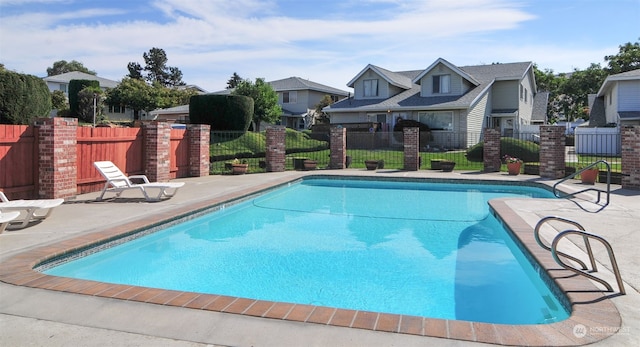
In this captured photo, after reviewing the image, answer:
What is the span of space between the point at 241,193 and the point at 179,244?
14.1 ft

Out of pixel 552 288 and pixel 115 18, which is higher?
pixel 115 18

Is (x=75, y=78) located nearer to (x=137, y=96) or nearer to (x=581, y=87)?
(x=137, y=96)

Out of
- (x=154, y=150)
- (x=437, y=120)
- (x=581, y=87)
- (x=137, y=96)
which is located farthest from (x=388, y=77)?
(x=581, y=87)

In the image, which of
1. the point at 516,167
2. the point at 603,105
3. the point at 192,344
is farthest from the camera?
the point at 603,105

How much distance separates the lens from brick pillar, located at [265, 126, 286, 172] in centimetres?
1825

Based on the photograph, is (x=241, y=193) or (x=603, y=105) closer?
(x=241, y=193)

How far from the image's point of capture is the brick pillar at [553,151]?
1583cm

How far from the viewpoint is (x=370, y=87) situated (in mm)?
32156

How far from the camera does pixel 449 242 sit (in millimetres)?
7691

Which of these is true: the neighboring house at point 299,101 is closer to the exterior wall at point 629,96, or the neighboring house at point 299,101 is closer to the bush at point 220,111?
the bush at point 220,111

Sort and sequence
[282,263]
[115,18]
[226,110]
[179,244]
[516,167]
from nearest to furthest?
[282,263], [179,244], [115,18], [516,167], [226,110]

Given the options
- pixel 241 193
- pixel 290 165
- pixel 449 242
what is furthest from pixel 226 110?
pixel 449 242

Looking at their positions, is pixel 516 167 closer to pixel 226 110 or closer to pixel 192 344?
pixel 226 110

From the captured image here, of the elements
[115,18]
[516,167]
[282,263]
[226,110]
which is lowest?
[282,263]
